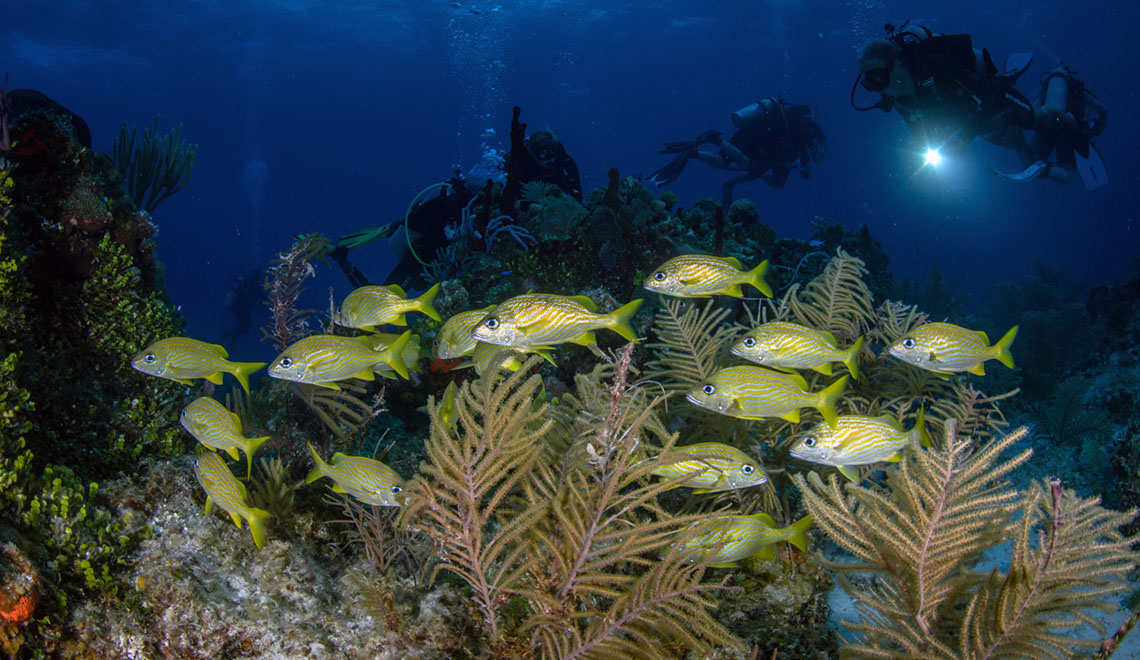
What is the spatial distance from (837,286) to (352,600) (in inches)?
176

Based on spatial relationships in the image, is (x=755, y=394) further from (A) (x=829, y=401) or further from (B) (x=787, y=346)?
(B) (x=787, y=346)

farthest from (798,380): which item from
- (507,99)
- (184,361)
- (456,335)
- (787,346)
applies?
(507,99)

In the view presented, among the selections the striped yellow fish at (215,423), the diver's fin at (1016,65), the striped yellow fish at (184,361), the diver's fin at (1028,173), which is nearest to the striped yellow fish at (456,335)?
the striped yellow fish at (184,361)

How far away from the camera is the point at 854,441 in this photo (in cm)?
283

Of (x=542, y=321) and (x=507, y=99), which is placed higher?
(x=507, y=99)

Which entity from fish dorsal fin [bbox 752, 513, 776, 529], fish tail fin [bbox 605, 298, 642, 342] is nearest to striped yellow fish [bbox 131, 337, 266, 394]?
fish tail fin [bbox 605, 298, 642, 342]

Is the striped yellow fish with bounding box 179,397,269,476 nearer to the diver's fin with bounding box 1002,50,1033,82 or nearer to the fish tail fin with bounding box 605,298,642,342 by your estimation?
the fish tail fin with bounding box 605,298,642,342

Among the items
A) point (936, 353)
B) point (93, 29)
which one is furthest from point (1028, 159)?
point (93, 29)

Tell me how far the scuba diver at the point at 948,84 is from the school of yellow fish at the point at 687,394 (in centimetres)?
1126

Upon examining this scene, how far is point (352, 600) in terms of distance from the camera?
2.71 meters

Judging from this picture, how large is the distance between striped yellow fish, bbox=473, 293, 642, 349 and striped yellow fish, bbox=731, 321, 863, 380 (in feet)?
3.29

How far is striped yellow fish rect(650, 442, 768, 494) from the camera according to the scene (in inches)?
100

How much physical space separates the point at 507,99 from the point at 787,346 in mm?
79621

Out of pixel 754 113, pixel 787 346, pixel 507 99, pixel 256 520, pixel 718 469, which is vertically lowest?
pixel 256 520
